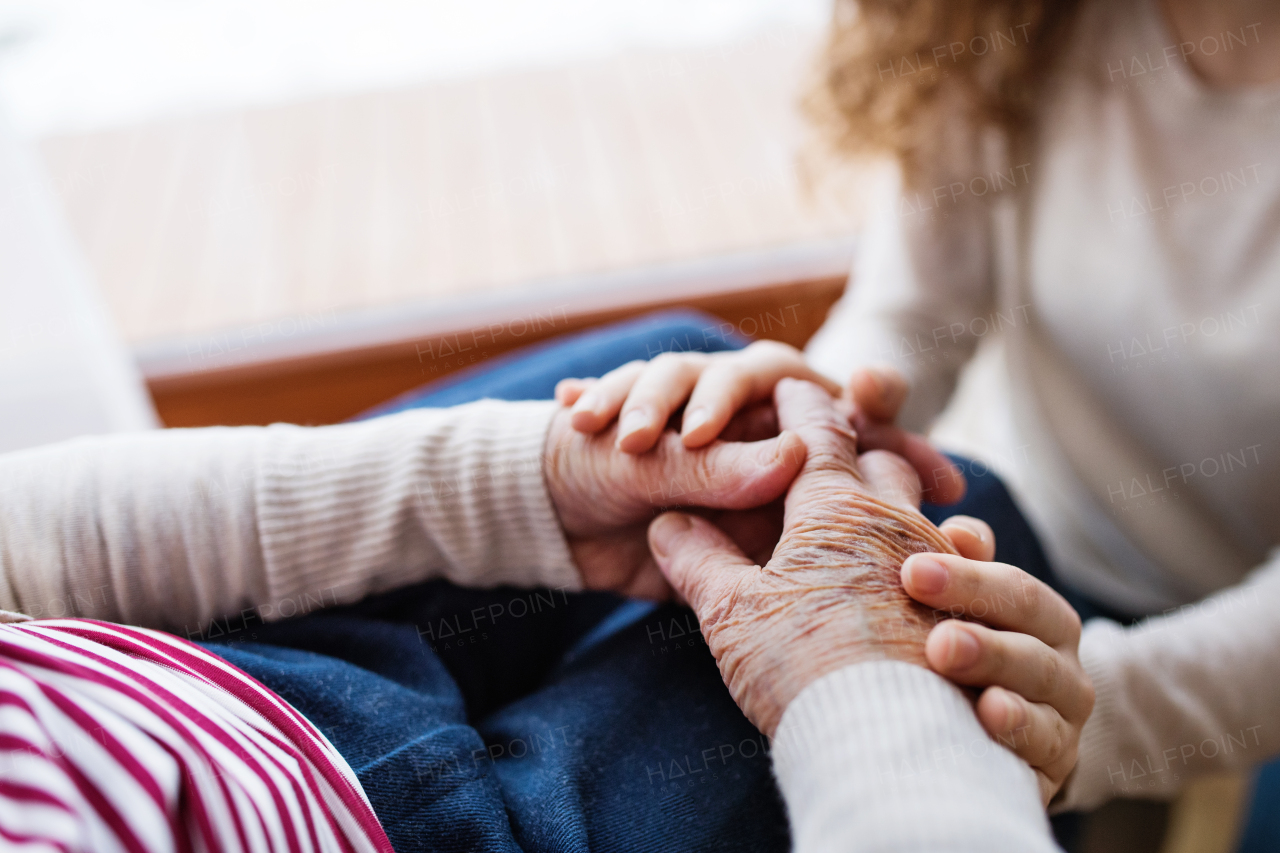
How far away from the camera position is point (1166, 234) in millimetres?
767

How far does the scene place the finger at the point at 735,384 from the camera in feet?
1.88

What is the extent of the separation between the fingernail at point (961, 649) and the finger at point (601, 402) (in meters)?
0.28

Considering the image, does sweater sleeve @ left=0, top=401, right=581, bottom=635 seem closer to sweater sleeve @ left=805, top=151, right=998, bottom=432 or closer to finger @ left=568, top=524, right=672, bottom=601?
finger @ left=568, top=524, right=672, bottom=601

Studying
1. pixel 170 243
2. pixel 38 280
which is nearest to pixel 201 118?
pixel 170 243

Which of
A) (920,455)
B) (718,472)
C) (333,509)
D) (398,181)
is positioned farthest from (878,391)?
(398,181)

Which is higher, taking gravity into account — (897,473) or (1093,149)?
(1093,149)

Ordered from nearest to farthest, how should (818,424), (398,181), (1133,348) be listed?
A: 1. (818,424)
2. (1133,348)
3. (398,181)

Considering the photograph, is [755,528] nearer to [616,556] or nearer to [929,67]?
[616,556]

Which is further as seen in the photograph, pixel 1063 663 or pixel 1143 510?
pixel 1143 510

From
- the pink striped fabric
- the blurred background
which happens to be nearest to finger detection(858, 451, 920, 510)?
the pink striped fabric

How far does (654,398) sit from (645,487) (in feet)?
0.21

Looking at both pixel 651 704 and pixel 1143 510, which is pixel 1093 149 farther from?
pixel 651 704

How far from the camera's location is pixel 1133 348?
31.1 inches

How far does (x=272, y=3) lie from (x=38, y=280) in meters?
0.57
